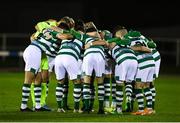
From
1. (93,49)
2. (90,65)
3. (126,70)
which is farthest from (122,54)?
(90,65)

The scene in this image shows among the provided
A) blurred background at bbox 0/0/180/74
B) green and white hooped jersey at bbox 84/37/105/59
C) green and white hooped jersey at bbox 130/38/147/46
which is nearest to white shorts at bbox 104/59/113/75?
green and white hooped jersey at bbox 84/37/105/59

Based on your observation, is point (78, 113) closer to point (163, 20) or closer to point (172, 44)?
point (172, 44)

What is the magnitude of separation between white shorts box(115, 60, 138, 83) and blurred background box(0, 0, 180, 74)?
1808 centimetres

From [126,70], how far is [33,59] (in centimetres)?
223

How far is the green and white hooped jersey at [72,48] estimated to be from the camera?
1920 centimetres

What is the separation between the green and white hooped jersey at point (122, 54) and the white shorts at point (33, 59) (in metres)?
1.81

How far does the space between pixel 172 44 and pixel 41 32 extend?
19.3 m

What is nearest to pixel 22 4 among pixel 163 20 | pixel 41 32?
pixel 163 20

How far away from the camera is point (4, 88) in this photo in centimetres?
2631

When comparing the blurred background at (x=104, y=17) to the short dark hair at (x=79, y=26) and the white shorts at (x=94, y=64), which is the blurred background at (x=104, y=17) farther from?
the white shorts at (x=94, y=64)

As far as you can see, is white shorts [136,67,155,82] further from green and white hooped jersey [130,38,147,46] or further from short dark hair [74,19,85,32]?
short dark hair [74,19,85,32]

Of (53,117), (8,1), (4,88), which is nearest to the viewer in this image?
(53,117)

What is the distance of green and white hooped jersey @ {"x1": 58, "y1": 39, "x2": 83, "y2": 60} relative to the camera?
1920 centimetres

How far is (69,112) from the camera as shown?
19.5 m
